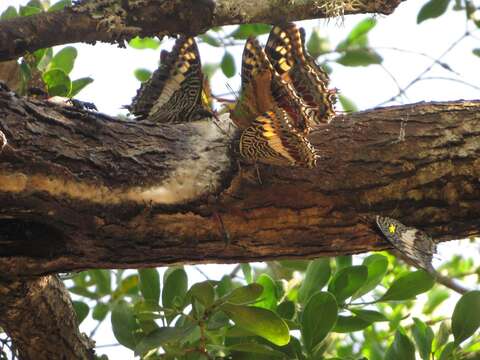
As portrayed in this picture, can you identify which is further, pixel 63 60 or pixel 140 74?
pixel 140 74

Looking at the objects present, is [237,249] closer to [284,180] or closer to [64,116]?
[284,180]

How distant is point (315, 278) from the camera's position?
2.27m

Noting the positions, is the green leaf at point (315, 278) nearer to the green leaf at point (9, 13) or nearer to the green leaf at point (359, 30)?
the green leaf at point (359, 30)

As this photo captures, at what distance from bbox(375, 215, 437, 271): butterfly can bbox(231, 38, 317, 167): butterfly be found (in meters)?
0.24

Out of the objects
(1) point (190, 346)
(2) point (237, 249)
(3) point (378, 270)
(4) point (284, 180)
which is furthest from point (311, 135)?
(1) point (190, 346)

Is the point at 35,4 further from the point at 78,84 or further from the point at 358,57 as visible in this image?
the point at 358,57

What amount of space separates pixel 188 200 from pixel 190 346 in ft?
1.72

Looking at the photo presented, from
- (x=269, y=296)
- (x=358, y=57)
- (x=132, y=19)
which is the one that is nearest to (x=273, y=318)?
(x=269, y=296)

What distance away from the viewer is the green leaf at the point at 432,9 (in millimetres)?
3060

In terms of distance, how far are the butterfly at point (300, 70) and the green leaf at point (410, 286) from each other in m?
0.53

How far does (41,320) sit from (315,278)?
0.79 metres

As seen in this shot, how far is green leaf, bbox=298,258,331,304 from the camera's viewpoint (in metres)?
2.25

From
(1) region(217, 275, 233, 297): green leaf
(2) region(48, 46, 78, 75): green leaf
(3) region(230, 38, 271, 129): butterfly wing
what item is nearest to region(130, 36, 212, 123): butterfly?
(3) region(230, 38, 271, 129): butterfly wing

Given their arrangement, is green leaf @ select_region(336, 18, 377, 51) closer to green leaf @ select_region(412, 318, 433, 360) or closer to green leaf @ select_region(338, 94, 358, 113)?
green leaf @ select_region(338, 94, 358, 113)
